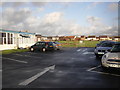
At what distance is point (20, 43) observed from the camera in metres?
30.1

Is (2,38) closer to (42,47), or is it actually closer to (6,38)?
(6,38)

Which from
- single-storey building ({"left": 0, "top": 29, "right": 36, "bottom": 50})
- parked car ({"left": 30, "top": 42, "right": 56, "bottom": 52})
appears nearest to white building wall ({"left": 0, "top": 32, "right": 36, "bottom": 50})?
single-storey building ({"left": 0, "top": 29, "right": 36, "bottom": 50})

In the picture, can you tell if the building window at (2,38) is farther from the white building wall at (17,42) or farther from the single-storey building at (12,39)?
the white building wall at (17,42)

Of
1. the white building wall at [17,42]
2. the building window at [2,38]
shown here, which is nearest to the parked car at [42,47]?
the white building wall at [17,42]

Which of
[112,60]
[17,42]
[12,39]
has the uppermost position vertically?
[12,39]

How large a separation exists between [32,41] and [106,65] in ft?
103

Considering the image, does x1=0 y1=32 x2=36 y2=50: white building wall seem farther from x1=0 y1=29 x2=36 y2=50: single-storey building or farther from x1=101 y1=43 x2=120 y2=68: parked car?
x1=101 y1=43 x2=120 y2=68: parked car

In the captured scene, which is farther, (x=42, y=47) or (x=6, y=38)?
(x=6, y=38)

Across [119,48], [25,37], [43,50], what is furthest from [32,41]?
[119,48]

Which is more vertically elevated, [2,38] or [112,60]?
[2,38]

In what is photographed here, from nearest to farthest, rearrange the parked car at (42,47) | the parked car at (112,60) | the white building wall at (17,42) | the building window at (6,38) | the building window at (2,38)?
the parked car at (112,60) < the parked car at (42,47) < the building window at (2,38) < the building window at (6,38) < the white building wall at (17,42)

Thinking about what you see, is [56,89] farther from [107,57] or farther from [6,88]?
[107,57]

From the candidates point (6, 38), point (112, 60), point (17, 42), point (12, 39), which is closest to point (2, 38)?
point (6, 38)

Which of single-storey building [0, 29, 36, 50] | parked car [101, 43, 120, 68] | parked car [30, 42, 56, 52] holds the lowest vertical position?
parked car [101, 43, 120, 68]
